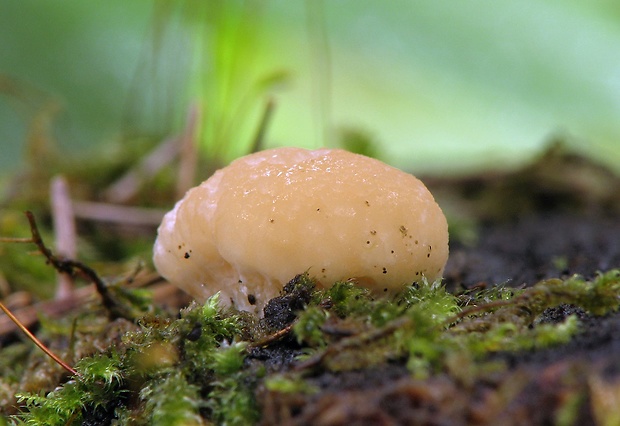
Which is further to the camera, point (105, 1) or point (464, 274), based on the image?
point (105, 1)

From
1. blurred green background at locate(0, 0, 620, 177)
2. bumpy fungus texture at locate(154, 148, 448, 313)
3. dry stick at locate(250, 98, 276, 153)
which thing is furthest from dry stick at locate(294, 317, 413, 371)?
blurred green background at locate(0, 0, 620, 177)

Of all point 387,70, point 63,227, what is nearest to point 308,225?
point 63,227

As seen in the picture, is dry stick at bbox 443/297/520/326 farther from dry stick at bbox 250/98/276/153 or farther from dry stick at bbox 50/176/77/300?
dry stick at bbox 250/98/276/153

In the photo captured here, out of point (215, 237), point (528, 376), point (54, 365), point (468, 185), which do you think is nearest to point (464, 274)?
point (215, 237)

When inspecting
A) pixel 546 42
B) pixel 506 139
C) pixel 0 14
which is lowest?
pixel 506 139

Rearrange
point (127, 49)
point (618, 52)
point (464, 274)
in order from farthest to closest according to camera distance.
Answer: point (127, 49), point (618, 52), point (464, 274)

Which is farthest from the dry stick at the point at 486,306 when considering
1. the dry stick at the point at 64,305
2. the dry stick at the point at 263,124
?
the dry stick at the point at 263,124

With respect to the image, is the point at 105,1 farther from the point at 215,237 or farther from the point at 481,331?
the point at 481,331
